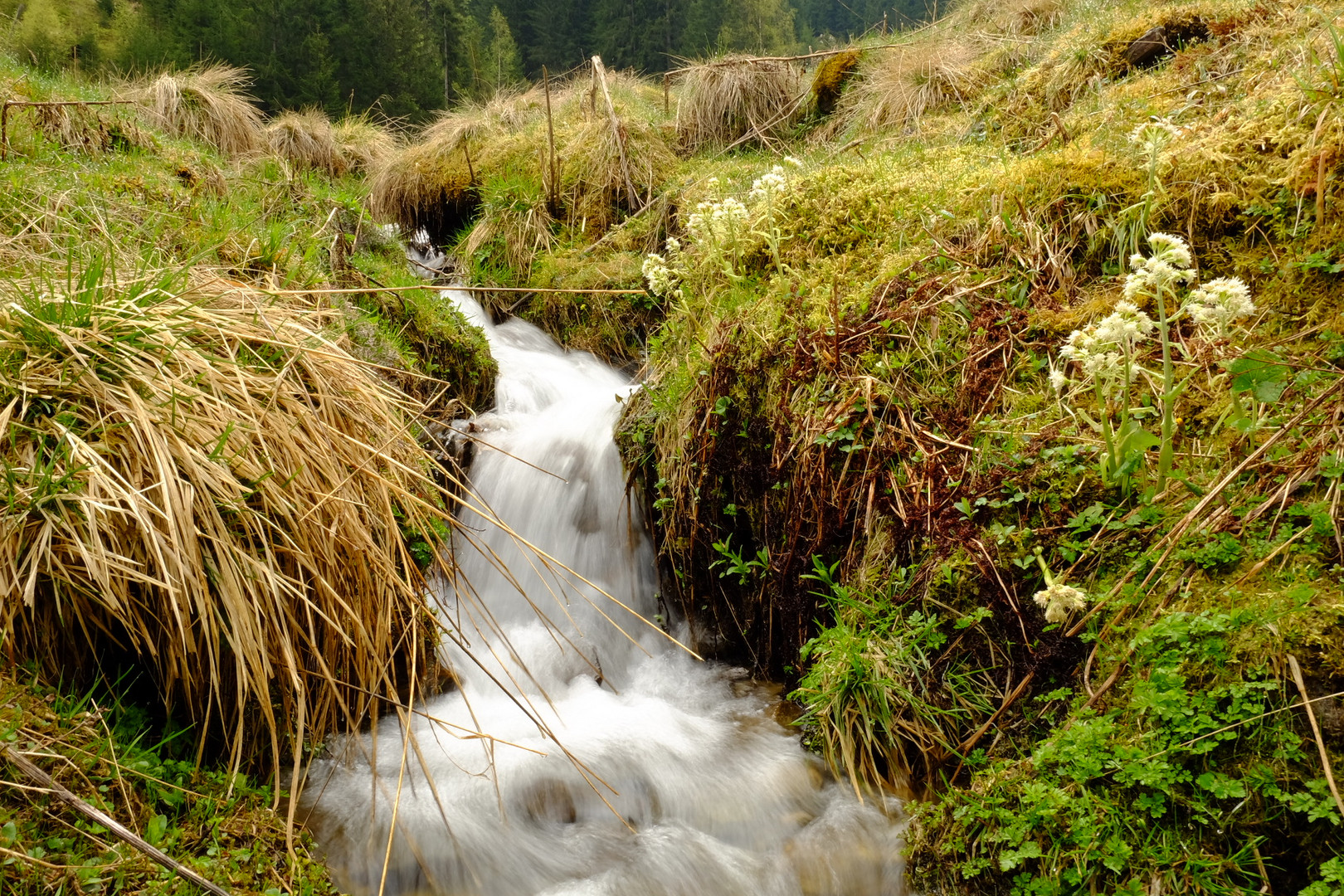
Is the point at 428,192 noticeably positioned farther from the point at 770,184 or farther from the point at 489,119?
the point at 770,184

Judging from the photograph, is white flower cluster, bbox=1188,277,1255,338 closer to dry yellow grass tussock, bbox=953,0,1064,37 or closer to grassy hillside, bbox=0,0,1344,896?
grassy hillside, bbox=0,0,1344,896

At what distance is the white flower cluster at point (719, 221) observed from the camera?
Result: 3926 millimetres

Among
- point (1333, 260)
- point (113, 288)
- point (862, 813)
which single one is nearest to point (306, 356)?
point (113, 288)

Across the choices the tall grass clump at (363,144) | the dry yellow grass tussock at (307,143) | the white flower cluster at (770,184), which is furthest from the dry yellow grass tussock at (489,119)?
the white flower cluster at (770,184)

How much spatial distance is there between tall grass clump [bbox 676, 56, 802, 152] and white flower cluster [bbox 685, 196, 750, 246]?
4123 mm

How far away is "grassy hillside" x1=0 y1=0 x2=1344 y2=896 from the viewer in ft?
6.06

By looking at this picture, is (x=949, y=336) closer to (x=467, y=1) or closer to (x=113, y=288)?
(x=113, y=288)

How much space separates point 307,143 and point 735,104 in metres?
5.76

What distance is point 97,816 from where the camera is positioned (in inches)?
55.9

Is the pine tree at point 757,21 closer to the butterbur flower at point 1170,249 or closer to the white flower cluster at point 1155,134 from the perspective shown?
the white flower cluster at point 1155,134

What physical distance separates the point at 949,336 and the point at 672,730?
6.20 feet

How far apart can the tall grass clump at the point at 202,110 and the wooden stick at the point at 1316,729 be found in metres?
9.14

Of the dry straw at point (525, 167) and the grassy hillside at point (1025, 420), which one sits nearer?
the grassy hillside at point (1025, 420)

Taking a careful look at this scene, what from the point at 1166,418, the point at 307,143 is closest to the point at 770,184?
the point at 1166,418
